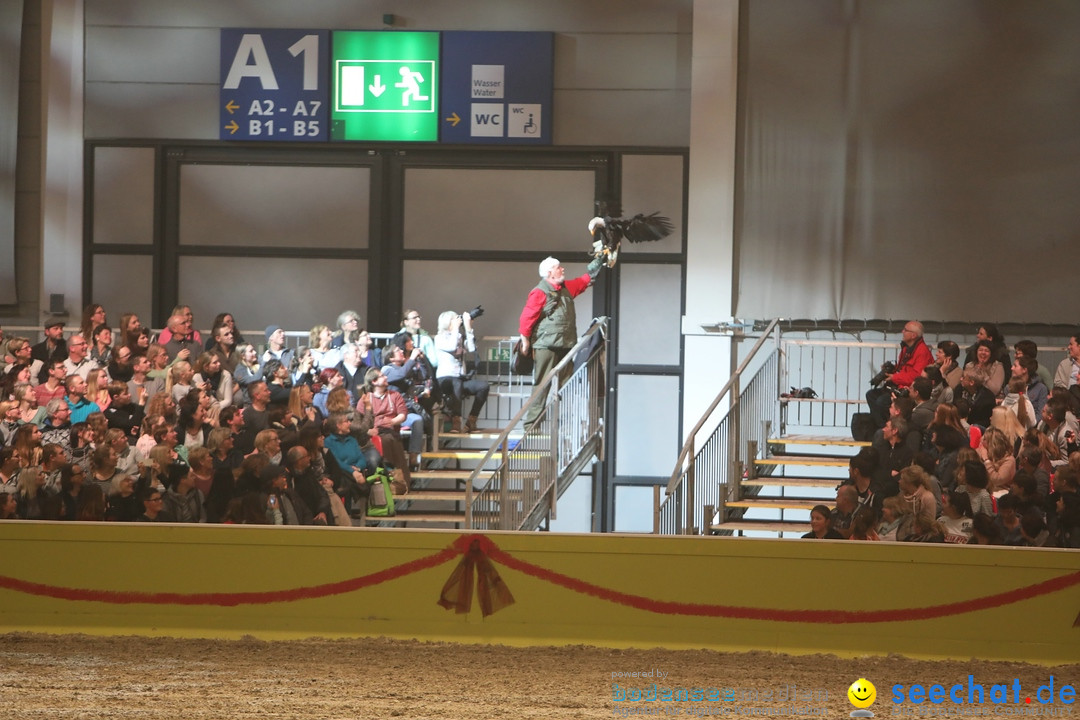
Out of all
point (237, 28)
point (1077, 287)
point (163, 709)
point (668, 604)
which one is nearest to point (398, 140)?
point (237, 28)

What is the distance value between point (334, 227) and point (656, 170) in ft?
12.3

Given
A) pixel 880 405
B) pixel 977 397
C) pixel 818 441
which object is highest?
pixel 977 397

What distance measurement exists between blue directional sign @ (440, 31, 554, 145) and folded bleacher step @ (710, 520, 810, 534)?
5.26 m

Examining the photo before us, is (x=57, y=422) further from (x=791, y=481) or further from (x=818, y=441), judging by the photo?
(x=818, y=441)

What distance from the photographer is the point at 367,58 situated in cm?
1458

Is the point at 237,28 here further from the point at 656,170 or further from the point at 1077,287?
the point at 1077,287

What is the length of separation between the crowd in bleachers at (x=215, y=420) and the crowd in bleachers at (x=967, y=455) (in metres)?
3.87

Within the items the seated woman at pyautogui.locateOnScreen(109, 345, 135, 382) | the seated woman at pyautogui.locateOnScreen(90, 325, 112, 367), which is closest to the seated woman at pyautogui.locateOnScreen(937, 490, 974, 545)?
the seated woman at pyautogui.locateOnScreen(109, 345, 135, 382)

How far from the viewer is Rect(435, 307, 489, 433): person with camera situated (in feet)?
40.8

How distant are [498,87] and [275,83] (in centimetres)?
255

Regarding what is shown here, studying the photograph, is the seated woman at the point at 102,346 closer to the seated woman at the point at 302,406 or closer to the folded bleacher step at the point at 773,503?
the seated woman at the point at 302,406

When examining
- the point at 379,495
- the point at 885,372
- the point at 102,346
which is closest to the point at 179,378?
the point at 102,346

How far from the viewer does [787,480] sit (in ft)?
37.8

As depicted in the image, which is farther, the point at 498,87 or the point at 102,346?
the point at 498,87
